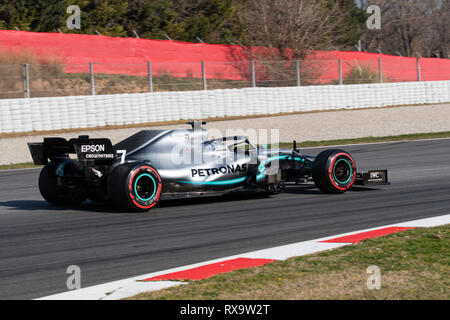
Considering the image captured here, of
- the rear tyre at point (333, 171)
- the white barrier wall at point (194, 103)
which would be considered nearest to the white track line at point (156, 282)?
the rear tyre at point (333, 171)

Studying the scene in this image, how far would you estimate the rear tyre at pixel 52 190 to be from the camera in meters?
9.61

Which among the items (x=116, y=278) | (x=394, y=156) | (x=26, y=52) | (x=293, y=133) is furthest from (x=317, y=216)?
(x=26, y=52)

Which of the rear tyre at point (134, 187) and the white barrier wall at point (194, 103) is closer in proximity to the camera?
the rear tyre at point (134, 187)

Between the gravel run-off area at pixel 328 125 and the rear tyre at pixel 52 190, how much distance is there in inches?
344

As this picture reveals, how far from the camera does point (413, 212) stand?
876 centimetres

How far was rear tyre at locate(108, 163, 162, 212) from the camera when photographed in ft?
28.5

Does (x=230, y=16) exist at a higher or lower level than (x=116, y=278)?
higher

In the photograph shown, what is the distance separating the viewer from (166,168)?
934 centimetres

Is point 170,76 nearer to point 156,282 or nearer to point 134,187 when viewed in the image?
point 134,187

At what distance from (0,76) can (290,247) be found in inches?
718

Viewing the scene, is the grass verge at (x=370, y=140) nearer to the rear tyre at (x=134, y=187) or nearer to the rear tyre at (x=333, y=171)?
the rear tyre at (x=333, y=171)
